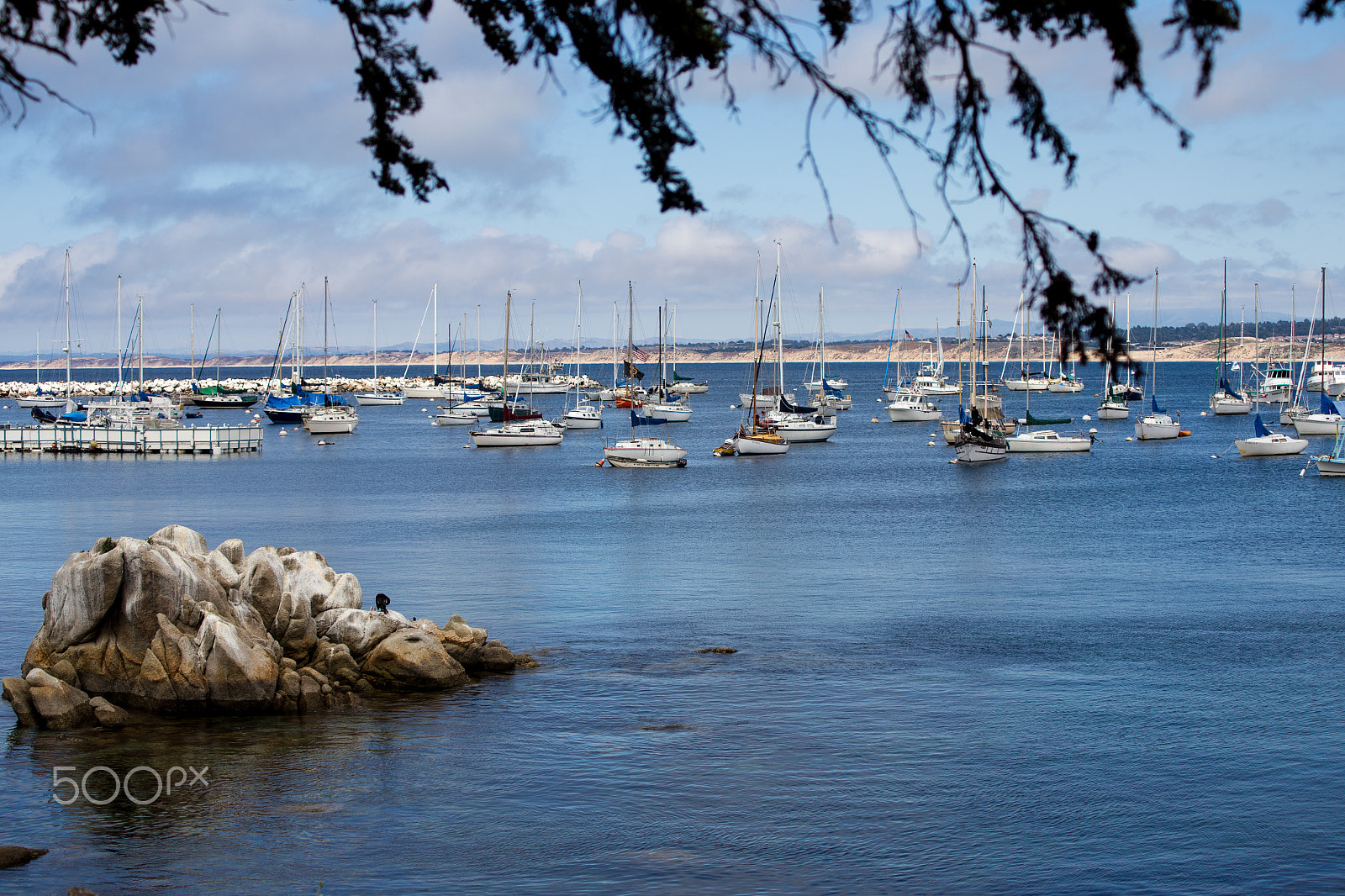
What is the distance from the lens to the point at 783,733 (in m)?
23.6

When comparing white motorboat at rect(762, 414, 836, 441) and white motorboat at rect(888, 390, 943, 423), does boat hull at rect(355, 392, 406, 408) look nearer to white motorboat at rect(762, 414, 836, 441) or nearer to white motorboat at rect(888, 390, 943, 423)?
white motorboat at rect(888, 390, 943, 423)

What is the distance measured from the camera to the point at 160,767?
70.2 ft

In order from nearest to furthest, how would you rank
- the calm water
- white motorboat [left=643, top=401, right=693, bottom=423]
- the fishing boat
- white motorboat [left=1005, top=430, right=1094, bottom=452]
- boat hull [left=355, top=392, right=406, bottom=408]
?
the calm water → the fishing boat → white motorboat [left=1005, top=430, right=1094, bottom=452] → white motorboat [left=643, top=401, right=693, bottom=423] → boat hull [left=355, top=392, right=406, bottom=408]

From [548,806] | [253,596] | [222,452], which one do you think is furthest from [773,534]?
[222,452]

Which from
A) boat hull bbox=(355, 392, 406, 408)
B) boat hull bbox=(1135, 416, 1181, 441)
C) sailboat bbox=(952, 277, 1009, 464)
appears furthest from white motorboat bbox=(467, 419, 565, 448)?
boat hull bbox=(355, 392, 406, 408)

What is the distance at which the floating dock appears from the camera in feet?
302

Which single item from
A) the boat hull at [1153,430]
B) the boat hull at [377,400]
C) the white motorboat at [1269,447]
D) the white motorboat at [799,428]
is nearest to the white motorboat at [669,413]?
the white motorboat at [799,428]

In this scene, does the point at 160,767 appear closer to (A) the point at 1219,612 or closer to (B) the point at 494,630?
(B) the point at 494,630

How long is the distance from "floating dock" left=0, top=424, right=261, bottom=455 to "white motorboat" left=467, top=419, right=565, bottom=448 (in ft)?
62.6

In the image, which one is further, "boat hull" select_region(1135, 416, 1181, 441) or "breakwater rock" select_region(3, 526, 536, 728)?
"boat hull" select_region(1135, 416, 1181, 441)

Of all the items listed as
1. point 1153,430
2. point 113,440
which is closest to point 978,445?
point 1153,430

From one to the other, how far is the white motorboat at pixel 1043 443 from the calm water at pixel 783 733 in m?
36.6

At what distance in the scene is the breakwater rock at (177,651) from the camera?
24359 mm

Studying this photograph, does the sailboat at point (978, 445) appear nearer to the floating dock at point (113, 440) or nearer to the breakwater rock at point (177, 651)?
the floating dock at point (113, 440)
